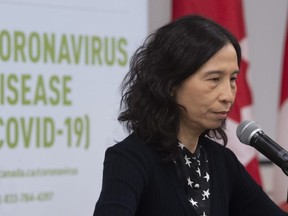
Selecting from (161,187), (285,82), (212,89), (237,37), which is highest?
(212,89)

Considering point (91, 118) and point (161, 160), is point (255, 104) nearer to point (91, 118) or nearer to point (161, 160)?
point (91, 118)

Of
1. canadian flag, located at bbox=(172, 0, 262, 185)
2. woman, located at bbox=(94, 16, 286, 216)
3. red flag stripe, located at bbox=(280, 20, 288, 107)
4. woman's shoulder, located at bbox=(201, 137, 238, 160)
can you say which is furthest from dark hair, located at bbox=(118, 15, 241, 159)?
red flag stripe, located at bbox=(280, 20, 288, 107)

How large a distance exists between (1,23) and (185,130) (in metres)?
0.98

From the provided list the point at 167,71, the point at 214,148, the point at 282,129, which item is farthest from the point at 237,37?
the point at 167,71

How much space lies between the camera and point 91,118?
2.69 metres

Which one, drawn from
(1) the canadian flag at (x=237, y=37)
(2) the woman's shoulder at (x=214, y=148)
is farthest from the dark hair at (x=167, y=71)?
(1) the canadian flag at (x=237, y=37)

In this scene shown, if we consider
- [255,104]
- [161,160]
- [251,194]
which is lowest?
[255,104]

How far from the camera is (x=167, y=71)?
171 centimetres

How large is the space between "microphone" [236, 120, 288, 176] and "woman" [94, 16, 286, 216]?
89 millimetres

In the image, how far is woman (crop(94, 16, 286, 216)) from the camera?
163 cm

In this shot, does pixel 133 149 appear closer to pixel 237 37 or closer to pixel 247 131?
pixel 247 131

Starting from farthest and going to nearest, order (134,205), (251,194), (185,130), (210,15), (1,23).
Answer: (210,15) → (1,23) → (251,194) → (185,130) → (134,205)

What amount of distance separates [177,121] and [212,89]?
0.40 ft

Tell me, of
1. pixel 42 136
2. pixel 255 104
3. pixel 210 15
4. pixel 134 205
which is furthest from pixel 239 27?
pixel 134 205
